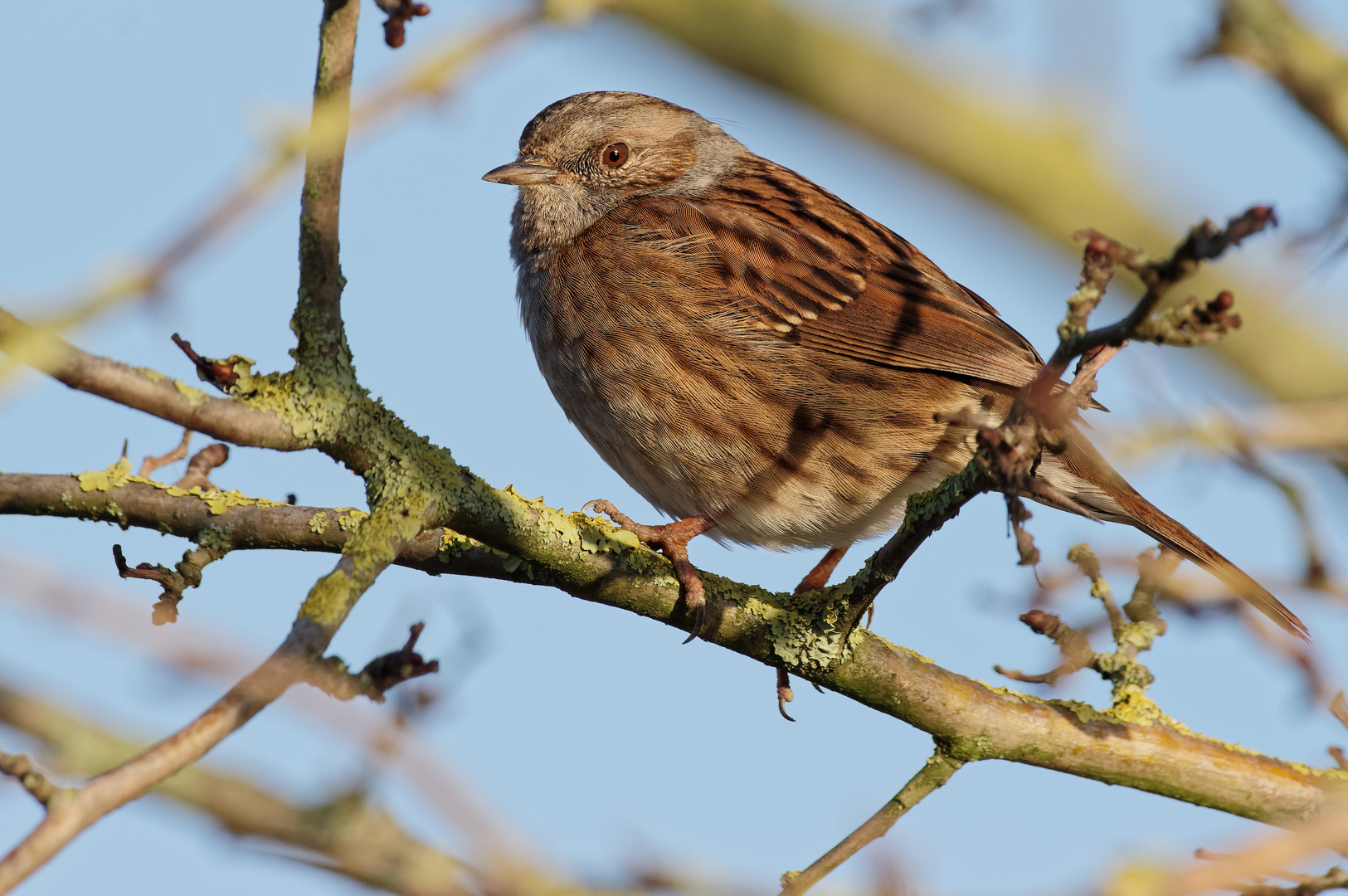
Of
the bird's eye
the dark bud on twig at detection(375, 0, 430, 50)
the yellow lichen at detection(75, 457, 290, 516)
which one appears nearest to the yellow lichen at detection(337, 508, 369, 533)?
the yellow lichen at detection(75, 457, 290, 516)

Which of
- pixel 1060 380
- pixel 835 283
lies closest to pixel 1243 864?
pixel 1060 380

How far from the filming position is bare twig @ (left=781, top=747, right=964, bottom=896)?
2.82m

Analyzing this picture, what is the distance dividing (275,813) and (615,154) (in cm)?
376

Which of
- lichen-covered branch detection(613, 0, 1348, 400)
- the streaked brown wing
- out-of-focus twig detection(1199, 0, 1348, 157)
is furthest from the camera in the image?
the streaked brown wing

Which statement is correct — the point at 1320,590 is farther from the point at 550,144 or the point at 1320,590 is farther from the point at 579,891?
the point at 550,144

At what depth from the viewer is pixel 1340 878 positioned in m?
2.75

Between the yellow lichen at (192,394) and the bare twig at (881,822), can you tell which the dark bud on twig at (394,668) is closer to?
the yellow lichen at (192,394)

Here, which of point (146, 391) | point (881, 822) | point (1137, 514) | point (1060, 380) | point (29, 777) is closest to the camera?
point (29, 777)

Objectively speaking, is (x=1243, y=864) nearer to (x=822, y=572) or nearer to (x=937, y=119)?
(x=937, y=119)

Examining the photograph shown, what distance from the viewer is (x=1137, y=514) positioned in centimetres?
403

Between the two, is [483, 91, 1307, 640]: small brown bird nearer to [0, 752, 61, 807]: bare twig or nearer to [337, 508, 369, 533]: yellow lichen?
[337, 508, 369, 533]: yellow lichen

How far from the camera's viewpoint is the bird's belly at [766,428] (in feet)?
14.1

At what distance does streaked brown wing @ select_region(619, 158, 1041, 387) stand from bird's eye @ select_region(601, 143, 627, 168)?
0.36 meters

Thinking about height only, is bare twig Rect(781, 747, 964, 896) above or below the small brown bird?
below
